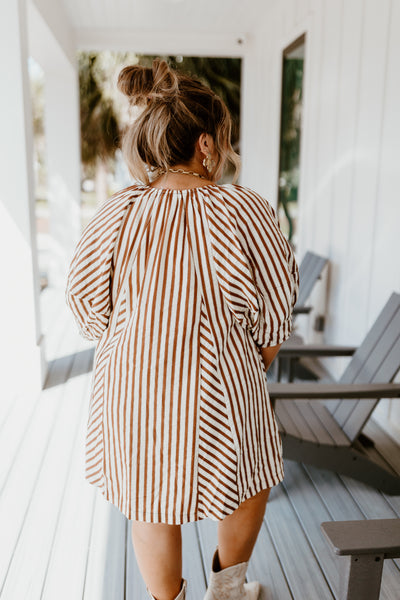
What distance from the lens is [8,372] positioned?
11.9 feet

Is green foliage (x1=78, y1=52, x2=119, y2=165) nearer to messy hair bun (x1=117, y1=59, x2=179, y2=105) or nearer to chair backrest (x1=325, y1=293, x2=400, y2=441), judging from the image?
chair backrest (x1=325, y1=293, x2=400, y2=441)

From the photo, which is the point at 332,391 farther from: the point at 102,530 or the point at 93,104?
the point at 93,104

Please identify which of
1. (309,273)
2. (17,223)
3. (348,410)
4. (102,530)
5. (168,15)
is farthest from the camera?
(168,15)

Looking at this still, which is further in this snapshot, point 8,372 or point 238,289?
point 8,372

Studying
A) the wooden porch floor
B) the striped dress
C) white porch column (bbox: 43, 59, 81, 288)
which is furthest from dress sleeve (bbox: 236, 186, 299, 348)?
white porch column (bbox: 43, 59, 81, 288)

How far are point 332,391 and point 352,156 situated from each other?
1.89 metres

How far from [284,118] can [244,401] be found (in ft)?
16.3

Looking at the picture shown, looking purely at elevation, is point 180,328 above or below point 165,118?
below

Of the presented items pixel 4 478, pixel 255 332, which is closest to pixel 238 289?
pixel 255 332

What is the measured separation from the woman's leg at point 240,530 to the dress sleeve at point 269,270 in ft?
1.54

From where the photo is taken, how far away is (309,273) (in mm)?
4070

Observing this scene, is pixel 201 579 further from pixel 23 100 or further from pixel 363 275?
pixel 23 100

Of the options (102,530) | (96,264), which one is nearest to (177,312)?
(96,264)

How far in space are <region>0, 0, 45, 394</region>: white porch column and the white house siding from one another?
2.05 meters
